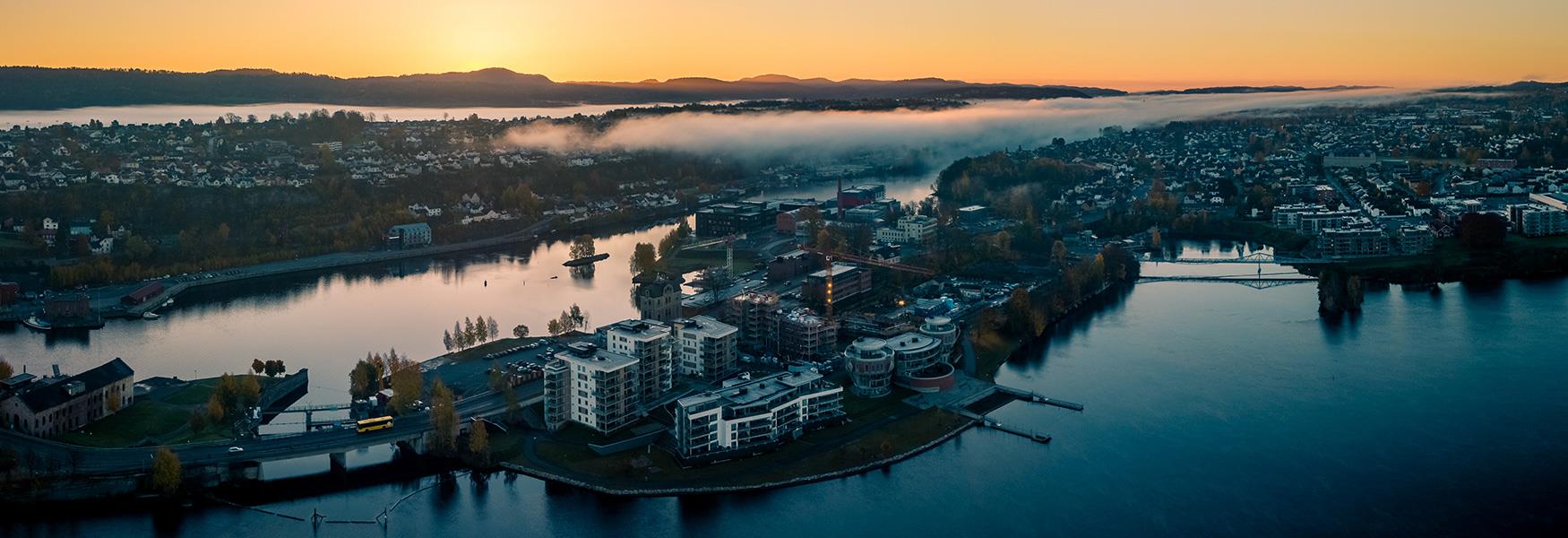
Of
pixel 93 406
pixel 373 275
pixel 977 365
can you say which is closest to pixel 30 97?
pixel 373 275

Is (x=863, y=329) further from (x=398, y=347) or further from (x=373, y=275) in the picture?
(x=373, y=275)

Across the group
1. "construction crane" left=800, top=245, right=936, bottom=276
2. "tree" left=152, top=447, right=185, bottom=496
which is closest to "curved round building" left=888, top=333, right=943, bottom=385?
"construction crane" left=800, top=245, right=936, bottom=276

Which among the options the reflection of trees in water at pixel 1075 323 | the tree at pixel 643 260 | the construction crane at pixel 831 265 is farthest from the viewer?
the tree at pixel 643 260

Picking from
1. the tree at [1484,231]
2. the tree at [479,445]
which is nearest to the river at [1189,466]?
the tree at [479,445]

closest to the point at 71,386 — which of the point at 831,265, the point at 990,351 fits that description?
the point at 990,351

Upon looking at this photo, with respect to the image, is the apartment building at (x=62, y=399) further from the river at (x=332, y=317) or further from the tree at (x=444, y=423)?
the tree at (x=444, y=423)

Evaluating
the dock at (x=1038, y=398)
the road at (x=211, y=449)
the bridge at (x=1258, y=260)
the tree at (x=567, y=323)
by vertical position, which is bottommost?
the road at (x=211, y=449)
